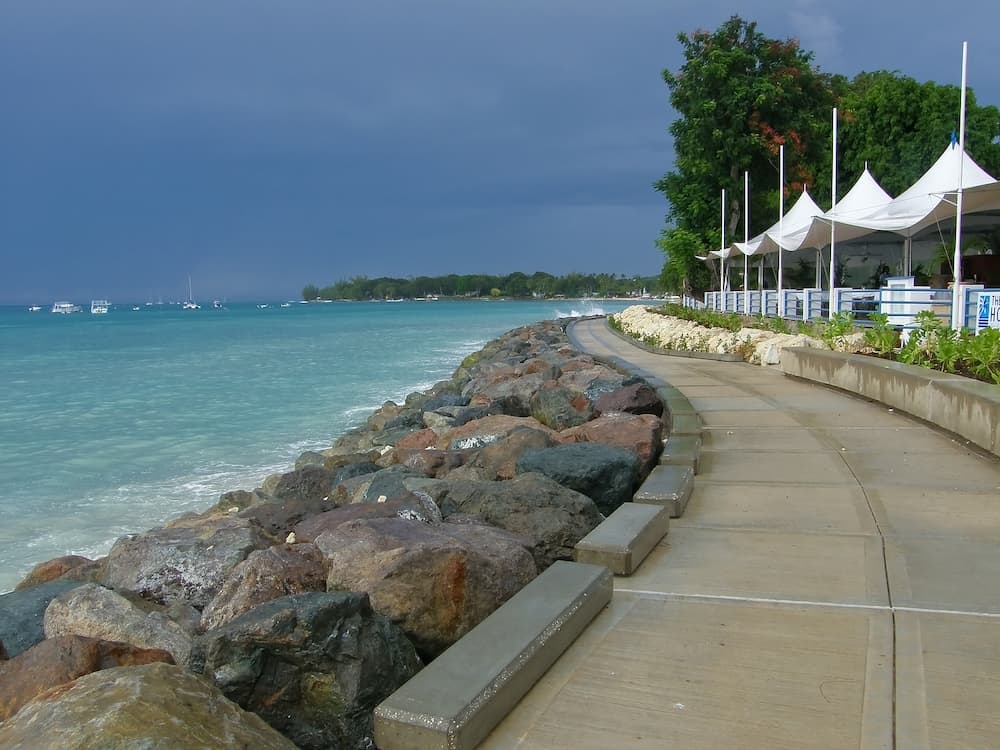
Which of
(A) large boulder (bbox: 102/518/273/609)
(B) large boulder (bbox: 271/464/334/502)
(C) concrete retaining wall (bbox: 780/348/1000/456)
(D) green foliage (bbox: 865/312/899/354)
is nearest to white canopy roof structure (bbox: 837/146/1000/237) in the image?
(D) green foliage (bbox: 865/312/899/354)

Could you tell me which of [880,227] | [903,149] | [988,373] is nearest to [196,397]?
[880,227]

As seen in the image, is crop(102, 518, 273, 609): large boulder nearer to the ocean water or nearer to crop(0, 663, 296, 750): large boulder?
crop(0, 663, 296, 750): large boulder

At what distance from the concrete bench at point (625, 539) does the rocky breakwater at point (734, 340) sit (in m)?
9.28

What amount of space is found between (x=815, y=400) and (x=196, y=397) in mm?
19907

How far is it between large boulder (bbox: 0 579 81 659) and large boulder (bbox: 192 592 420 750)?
79.9 inches

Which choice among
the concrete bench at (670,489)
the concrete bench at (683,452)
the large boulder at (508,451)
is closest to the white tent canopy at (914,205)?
the concrete bench at (683,452)

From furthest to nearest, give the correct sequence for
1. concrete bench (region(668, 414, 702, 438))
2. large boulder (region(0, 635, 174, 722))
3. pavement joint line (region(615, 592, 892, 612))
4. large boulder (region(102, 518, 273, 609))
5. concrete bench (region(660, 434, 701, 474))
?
concrete bench (region(668, 414, 702, 438)) < concrete bench (region(660, 434, 701, 474)) < large boulder (region(102, 518, 273, 609)) < pavement joint line (region(615, 592, 892, 612)) < large boulder (region(0, 635, 174, 722))

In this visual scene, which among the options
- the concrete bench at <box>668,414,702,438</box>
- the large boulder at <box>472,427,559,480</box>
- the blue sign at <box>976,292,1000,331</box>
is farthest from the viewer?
the blue sign at <box>976,292,1000,331</box>

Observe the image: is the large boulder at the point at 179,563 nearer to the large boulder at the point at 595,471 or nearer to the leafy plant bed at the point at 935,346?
the large boulder at the point at 595,471

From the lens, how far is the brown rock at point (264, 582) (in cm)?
450

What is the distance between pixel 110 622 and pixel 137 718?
2232 millimetres

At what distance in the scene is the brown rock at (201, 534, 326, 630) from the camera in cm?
450

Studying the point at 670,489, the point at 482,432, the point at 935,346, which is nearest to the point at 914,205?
the point at 935,346

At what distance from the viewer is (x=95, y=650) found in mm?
3590
